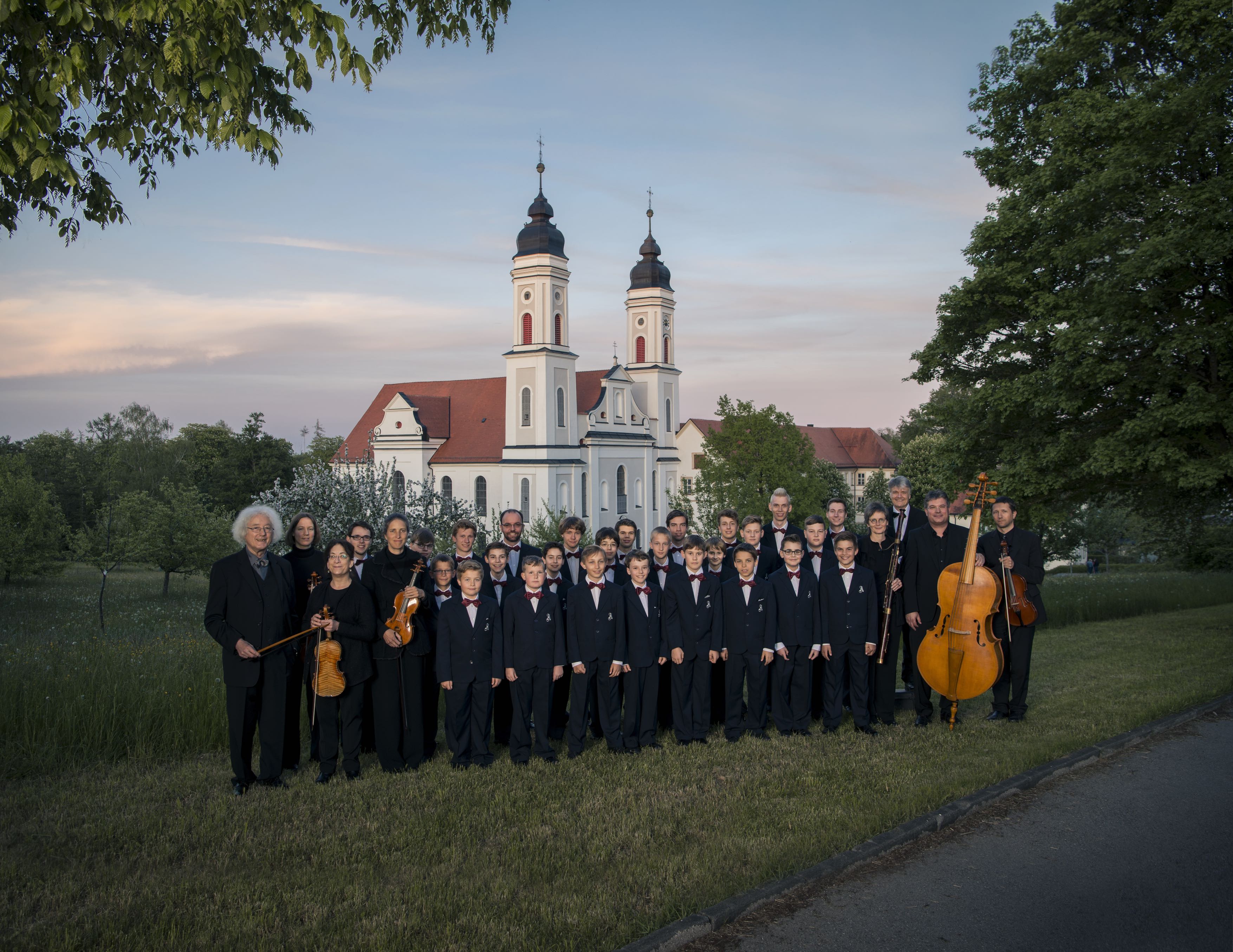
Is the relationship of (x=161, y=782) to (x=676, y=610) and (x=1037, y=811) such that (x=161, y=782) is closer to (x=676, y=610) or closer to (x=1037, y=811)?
(x=676, y=610)

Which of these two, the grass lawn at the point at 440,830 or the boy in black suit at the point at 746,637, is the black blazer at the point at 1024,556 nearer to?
the grass lawn at the point at 440,830

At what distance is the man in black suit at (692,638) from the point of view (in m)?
7.26

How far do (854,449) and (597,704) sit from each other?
3038 inches

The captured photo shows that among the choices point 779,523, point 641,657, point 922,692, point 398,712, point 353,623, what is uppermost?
point 779,523

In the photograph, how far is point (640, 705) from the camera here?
7.16 m

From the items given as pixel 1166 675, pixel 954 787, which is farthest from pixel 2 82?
Answer: pixel 1166 675

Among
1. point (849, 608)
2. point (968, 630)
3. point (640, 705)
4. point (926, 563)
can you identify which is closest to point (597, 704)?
point (640, 705)

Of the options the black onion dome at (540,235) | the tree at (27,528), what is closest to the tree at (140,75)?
the tree at (27,528)

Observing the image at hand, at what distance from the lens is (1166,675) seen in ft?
31.3

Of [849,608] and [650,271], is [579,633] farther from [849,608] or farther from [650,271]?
[650,271]

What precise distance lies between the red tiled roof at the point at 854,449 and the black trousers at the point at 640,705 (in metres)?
73.3

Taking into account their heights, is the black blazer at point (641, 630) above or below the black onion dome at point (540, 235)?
below

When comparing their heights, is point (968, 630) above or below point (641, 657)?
above

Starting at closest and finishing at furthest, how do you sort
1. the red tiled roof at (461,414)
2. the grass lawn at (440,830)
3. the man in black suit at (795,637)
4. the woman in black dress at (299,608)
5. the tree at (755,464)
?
the grass lawn at (440,830) < the woman in black dress at (299,608) < the man in black suit at (795,637) < the tree at (755,464) < the red tiled roof at (461,414)
